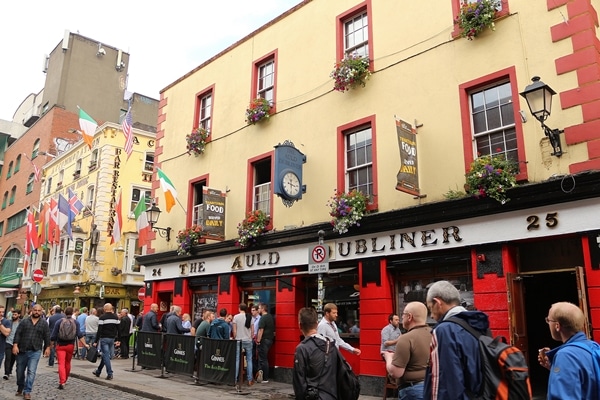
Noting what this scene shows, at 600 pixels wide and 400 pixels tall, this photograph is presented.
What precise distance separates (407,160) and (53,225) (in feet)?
85.1

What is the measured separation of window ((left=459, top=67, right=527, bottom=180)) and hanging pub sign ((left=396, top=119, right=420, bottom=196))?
41.6 inches

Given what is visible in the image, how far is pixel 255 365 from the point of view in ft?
44.2

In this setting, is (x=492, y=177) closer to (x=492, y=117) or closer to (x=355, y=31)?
(x=492, y=117)

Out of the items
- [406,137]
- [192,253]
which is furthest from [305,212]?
[192,253]

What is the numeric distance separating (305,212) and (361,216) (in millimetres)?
2316

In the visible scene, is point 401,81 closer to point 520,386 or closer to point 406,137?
point 406,137

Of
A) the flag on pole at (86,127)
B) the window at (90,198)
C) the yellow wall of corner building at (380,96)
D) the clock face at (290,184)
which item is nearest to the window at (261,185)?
the yellow wall of corner building at (380,96)

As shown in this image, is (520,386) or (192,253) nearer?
(520,386)

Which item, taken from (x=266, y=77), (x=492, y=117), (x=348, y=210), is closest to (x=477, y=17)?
(x=492, y=117)

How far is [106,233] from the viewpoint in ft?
100

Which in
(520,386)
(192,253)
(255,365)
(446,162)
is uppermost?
(446,162)

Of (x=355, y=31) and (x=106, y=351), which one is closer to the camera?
(x=106, y=351)

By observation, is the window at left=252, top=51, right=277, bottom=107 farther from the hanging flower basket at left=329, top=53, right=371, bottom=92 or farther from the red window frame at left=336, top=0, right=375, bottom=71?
the hanging flower basket at left=329, top=53, right=371, bottom=92

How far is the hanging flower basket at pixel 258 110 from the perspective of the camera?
49.6ft
